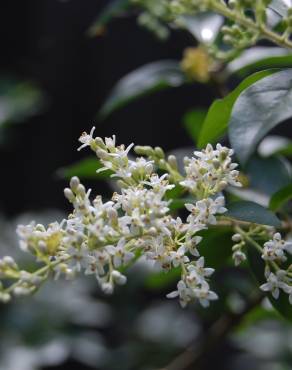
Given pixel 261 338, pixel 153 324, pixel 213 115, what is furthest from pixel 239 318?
pixel 153 324

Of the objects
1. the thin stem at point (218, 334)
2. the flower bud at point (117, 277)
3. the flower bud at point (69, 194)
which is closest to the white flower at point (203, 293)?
the flower bud at point (117, 277)

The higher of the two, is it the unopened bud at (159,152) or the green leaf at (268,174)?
the unopened bud at (159,152)

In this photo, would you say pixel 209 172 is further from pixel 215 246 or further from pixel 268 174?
pixel 268 174

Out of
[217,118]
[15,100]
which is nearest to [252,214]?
[217,118]

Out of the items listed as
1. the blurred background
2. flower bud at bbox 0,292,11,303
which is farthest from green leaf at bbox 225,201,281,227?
the blurred background

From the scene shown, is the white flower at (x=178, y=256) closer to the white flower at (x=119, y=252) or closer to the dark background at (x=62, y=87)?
the white flower at (x=119, y=252)

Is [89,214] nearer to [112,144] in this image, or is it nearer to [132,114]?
[112,144]

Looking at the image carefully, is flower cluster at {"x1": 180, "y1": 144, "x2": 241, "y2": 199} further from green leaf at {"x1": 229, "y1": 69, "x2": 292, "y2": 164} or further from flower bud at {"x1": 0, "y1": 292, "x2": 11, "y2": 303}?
flower bud at {"x1": 0, "y1": 292, "x2": 11, "y2": 303}
